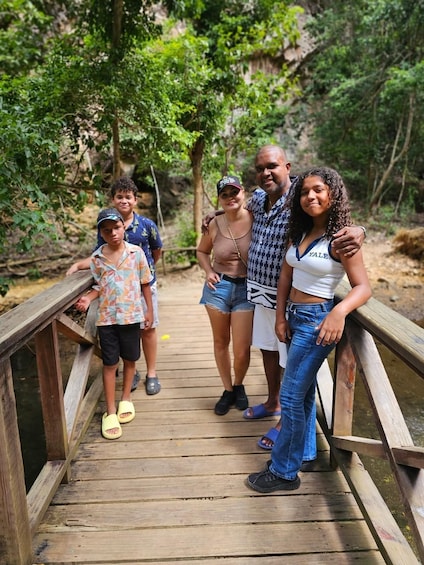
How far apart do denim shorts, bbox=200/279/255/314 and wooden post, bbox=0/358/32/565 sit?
1.28 meters

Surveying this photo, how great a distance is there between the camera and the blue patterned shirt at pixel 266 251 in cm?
208

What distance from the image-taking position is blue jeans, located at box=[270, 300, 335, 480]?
69.1 inches

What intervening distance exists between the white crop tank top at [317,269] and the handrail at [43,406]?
1131 millimetres

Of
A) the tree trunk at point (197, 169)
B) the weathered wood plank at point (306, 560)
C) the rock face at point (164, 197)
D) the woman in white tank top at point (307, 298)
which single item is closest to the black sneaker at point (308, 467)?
the woman in white tank top at point (307, 298)

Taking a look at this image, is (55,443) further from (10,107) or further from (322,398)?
(10,107)

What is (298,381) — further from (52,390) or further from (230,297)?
(52,390)

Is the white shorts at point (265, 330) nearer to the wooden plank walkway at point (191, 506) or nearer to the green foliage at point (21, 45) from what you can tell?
the wooden plank walkway at point (191, 506)

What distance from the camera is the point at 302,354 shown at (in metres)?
1.78

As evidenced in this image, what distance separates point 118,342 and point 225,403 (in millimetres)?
868

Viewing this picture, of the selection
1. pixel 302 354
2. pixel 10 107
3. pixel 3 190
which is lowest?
pixel 302 354

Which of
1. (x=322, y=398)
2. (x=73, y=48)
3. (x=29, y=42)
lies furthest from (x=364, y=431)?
(x=29, y=42)

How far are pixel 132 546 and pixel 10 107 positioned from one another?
10.9 ft

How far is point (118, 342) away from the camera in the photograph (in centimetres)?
250

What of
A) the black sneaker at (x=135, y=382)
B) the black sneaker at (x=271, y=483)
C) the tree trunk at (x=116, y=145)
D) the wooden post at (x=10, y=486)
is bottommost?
the black sneaker at (x=135, y=382)
